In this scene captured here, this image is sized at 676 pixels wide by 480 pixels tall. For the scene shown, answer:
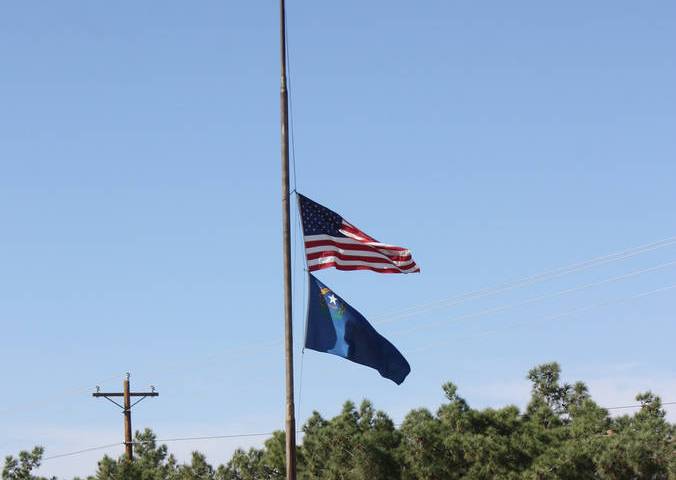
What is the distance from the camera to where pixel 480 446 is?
111ft

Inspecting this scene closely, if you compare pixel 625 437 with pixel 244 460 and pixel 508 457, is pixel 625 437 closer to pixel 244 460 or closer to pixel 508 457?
pixel 508 457

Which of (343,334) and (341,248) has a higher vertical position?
(341,248)

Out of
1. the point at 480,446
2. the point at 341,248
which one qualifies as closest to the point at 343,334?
the point at 341,248

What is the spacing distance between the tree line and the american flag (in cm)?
1177

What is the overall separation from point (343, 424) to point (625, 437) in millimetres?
7631

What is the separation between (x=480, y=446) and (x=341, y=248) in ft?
40.9

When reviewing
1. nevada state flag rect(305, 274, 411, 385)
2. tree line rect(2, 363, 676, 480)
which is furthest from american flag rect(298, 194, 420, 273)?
tree line rect(2, 363, 676, 480)

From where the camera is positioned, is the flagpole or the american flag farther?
the american flag

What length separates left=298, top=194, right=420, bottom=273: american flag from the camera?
23.0m

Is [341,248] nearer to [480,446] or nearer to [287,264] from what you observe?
[287,264]

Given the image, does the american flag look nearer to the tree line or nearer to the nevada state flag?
the nevada state flag

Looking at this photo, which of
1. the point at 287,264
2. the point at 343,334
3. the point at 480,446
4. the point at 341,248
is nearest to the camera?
the point at 287,264

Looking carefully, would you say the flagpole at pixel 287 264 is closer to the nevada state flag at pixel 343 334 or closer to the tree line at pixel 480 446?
the nevada state flag at pixel 343 334

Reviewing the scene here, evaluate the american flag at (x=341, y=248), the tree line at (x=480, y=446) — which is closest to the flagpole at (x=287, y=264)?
the american flag at (x=341, y=248)
